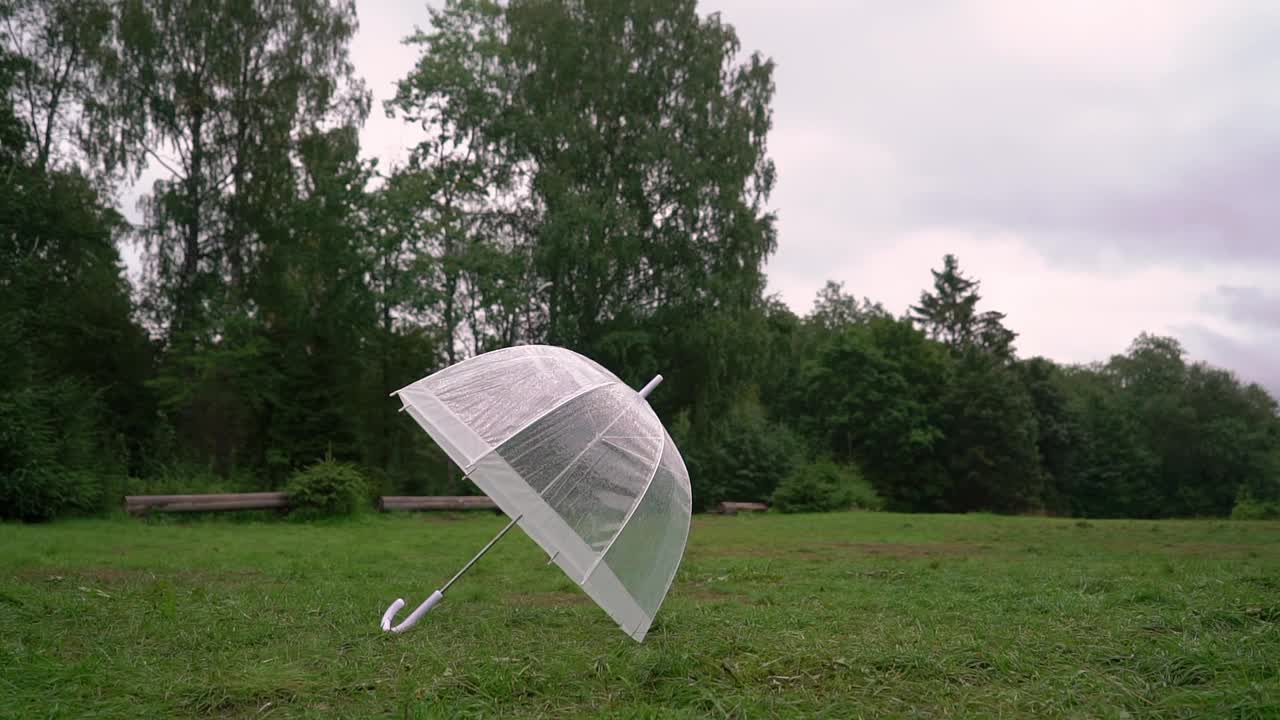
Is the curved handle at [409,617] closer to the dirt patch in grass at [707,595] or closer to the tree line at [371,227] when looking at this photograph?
the dirt patch in grass at [707,595]

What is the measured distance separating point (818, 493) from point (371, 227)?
13.0m

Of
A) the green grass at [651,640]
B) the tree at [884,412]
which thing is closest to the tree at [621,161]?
the tree at [884,412]

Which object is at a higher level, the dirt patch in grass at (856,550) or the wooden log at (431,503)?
the wooden log at (431,503)

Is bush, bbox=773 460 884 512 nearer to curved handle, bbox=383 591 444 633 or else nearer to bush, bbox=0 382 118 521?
bush, bbox=0 382 118 521

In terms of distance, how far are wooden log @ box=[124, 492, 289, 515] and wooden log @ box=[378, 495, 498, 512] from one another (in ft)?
8.96

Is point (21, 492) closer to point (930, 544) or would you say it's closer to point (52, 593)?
point (52, 593)

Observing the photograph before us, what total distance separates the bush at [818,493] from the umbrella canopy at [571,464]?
18940mm

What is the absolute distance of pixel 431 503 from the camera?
1942 cm

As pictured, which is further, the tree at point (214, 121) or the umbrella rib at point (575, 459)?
the tree at point (214, 121)

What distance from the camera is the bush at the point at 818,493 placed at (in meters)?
23.8

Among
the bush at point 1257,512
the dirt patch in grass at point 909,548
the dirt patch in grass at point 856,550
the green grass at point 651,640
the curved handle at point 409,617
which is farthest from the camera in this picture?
the bush at point 1257,512

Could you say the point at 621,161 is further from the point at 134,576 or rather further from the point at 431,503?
the point at 134,576

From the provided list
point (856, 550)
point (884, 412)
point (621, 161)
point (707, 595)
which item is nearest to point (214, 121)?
point (621, 161)

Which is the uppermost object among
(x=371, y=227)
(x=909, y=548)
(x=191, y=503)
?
(x=371, y=227)
